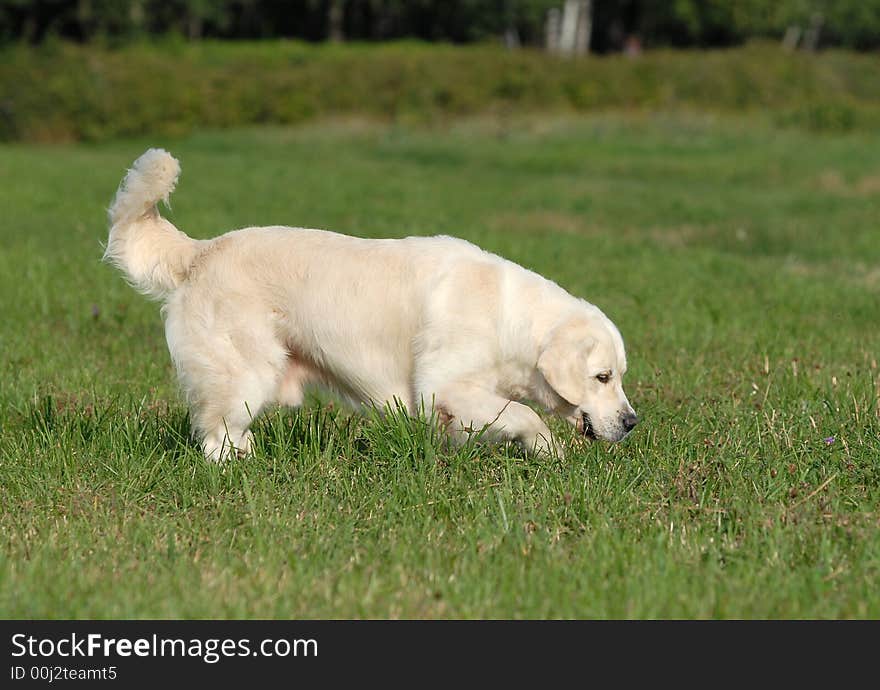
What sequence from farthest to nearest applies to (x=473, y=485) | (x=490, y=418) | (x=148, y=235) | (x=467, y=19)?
(x=467, y=19), (x=148, y=235), (x=490, y=418), (x=473, y=485)

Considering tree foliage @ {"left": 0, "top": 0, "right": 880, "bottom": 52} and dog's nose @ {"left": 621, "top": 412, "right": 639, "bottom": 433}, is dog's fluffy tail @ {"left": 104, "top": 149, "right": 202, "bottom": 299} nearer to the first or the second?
dog's nose @ {"left": 621, "top": 412, "right": 639, "bottom": 433}

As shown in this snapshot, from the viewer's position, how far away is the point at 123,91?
32312 mm

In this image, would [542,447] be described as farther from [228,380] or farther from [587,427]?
[228,380]

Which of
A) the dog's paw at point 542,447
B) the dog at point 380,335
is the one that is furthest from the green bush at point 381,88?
the dog's paw at point 542,447

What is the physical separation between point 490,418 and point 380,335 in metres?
0.66

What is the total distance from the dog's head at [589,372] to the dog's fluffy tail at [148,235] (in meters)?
1.75

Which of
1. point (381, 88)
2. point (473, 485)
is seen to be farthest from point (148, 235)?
point (381, 88)

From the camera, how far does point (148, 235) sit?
225 inches

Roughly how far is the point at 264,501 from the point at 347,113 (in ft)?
103

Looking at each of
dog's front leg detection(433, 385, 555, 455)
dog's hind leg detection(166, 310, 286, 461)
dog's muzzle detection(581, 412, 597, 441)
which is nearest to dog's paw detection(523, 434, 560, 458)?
Result: dog's front leg detection(433, 385, 555, 455)

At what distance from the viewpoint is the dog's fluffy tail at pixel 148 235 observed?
5598 millimetres

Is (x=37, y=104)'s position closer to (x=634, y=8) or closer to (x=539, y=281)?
(x=539, y=281)

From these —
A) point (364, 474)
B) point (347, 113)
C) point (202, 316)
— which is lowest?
point (347, 113)
